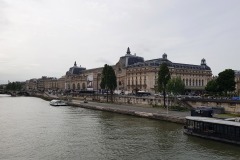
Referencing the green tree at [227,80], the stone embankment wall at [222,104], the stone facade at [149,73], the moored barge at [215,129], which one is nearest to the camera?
the moored barge at [215,129]

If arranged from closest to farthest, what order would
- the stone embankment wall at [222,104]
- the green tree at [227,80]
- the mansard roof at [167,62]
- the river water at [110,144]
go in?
the river water at [110,144] → the stone embankment wall at [222,104] → the green tree at [227,80] → the mansard roof at [167,62]

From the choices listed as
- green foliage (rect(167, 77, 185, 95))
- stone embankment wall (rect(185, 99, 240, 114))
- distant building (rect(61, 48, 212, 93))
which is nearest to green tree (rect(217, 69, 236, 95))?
green foliage (rect(167, 77, 185, 95))

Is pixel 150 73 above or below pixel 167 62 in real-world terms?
below

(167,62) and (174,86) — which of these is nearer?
(174,86)

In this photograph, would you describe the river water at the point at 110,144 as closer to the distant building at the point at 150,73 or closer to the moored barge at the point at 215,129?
the moored barge at the point at 215,129

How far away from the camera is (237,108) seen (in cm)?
6631

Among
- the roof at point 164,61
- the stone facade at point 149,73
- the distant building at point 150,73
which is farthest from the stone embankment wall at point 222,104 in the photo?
the roof at point 164,61

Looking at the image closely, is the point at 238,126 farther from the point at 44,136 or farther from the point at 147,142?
the point at 44,136

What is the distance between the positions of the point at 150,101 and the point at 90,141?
52.4 meters

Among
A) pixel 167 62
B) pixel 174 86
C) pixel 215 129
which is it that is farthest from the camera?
pixel 167 62

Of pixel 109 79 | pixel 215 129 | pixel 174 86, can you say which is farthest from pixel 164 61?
pixel 215 129

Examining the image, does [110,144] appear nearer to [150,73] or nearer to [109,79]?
[109,79]

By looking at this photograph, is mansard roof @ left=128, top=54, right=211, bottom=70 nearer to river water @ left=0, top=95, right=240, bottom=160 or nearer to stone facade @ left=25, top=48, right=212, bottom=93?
stone facade @ left=25, top=48, right=212, bottom=93

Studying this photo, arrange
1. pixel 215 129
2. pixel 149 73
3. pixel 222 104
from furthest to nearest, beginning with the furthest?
pixel 149 73, pixel 222 104, pixel 215 129
